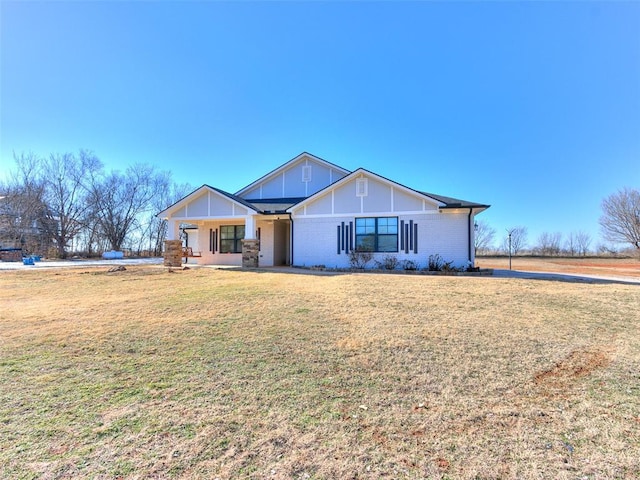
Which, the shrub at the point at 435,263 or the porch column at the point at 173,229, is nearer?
the shrub at the point at 435,263

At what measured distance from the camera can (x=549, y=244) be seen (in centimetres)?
4188

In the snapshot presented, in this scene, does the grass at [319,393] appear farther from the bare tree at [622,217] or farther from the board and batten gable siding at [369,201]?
the bare tree at [622,217]

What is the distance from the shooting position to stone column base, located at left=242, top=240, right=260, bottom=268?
15.5m

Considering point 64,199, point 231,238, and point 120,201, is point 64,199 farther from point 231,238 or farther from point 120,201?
point 231,238

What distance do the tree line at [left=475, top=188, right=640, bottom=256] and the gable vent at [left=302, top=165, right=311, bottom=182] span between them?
2256 centimetres

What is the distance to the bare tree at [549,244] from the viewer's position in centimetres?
4013

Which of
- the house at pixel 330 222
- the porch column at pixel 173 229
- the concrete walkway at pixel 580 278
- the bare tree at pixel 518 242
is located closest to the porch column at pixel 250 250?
the house at pixel 330 222

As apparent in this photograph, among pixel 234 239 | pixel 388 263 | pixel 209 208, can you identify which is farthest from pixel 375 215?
pixel 209 208

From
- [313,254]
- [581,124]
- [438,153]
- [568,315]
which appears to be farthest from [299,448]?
[581,124]

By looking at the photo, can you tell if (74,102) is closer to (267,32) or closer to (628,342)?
(267,32)

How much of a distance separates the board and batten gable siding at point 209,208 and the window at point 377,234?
19.1 feet

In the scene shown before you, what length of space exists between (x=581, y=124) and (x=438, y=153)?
8.51 meters

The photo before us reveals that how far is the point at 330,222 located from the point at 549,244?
40216mm

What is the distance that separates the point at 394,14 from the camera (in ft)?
39.4
